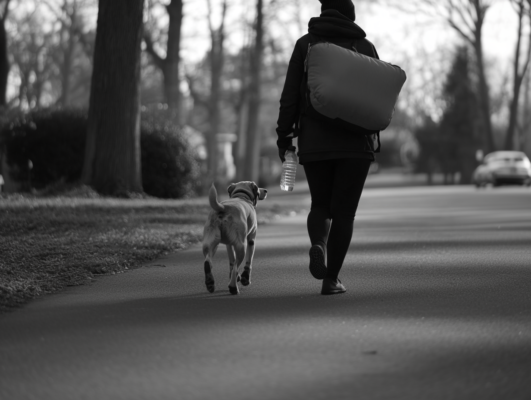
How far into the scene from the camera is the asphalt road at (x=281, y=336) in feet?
14.8

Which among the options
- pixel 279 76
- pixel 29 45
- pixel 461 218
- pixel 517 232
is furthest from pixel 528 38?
pixel 517 232

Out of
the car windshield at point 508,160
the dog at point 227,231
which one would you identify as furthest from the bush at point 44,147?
the car windshield at point 508,160

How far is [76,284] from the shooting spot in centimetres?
820

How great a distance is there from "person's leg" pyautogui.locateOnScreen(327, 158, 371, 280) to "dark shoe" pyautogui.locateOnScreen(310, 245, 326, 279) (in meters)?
0.23

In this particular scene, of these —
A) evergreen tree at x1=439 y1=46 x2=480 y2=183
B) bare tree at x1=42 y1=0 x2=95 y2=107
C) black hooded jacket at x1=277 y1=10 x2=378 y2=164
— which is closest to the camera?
black hooded jacket at x1=277 y1=10 x2=378 y2=164

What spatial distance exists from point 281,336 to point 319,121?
1918 mm

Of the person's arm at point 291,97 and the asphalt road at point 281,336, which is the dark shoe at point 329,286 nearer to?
the asphalt road at point 281,336

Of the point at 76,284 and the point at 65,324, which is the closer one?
the point at 65,324

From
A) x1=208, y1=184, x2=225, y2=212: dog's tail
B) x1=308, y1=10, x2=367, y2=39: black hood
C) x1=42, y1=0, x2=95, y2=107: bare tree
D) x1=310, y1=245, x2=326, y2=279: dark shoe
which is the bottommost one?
x1=310, y1=245, x2=326, y2=279: dark shoe

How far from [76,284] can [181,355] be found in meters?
3.24

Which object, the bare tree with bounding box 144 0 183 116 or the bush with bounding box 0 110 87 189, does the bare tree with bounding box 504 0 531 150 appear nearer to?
the bare tree with bounding box 144 0 183 116

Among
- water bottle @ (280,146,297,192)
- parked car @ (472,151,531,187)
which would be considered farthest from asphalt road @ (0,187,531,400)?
parked car @ (472,151,531,187)

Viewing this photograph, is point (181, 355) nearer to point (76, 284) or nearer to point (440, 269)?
point (76, 284)

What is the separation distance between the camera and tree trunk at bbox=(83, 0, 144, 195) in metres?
18.9
